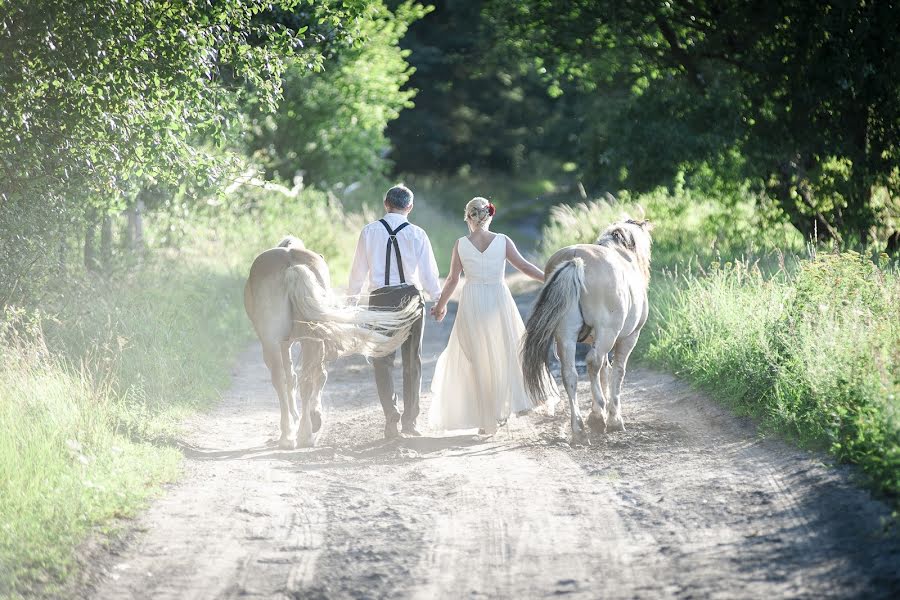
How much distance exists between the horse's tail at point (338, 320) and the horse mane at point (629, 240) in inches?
72.6

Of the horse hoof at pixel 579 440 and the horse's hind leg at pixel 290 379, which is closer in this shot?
the horse hoof at pixel 579 440

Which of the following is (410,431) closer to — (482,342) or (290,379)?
(482,342)

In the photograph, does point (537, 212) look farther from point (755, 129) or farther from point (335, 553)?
point (335, 553)

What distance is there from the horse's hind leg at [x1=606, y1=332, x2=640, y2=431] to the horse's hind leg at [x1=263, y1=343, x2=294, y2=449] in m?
2.58

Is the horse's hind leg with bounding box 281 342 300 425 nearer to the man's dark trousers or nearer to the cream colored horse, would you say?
the cream colored horse

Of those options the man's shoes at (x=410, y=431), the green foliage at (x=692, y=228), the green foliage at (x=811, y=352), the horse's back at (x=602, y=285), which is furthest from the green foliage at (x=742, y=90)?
the man's shoes at (x=410, y=431)

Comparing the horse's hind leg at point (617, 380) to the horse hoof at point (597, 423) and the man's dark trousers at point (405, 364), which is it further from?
the man's dark trousers at point (405, 364)

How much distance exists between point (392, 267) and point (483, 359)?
1079 mm

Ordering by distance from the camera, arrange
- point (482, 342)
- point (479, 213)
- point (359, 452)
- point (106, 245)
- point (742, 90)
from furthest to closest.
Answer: point (742, 90) < point (106, 245) < point (482, 342) < point (479, 213) < point (359, 452)

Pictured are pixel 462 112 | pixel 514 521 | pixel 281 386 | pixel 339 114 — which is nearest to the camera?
pixel 514 521

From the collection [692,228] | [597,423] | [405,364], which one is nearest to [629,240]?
[597,423]

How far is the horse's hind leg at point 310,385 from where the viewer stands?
790 centimetres

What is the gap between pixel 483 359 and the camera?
8.27m

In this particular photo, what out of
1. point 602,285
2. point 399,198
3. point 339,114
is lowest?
point 602,285
